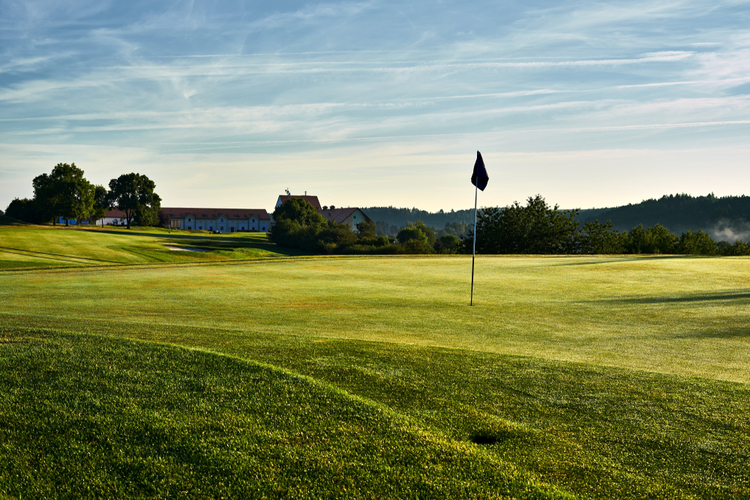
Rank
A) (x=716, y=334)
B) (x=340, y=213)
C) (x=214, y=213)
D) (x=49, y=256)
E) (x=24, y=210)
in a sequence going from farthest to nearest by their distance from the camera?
(x=214, y=213)
(x=340, y=213)
(x=24, y=210)
(x=49, y=256)
(x=716, y=334)

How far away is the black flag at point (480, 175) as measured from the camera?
1558cm

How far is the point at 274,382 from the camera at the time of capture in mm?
5770

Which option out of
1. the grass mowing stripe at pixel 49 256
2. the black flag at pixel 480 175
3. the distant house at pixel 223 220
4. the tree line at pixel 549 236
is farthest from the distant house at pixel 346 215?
the black flag at pixel 480 175

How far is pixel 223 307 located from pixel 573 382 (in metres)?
10.5

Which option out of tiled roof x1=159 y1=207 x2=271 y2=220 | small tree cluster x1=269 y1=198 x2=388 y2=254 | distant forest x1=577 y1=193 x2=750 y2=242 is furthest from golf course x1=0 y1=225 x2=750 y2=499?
tiled roof x1=159 y1=207 x2=271 y2=220

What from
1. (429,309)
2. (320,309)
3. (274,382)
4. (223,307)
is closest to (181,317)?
(223,307)

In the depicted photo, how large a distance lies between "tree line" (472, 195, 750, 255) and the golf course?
1954 inches

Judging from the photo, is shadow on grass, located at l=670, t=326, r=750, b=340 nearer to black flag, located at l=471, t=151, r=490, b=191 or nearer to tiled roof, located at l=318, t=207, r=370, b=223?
black flag, located at l=471, t=151, r=490, b=191

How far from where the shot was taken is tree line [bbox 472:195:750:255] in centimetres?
6112

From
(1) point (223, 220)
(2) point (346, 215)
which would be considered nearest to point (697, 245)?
(2) point (346, 215)

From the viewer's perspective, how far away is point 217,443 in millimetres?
4262

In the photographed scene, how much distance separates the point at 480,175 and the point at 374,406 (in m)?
11.8

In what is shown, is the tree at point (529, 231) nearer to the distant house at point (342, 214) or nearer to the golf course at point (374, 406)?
the golf course at point (374, 406)

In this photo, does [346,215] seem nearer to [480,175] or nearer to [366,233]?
[366,233]
